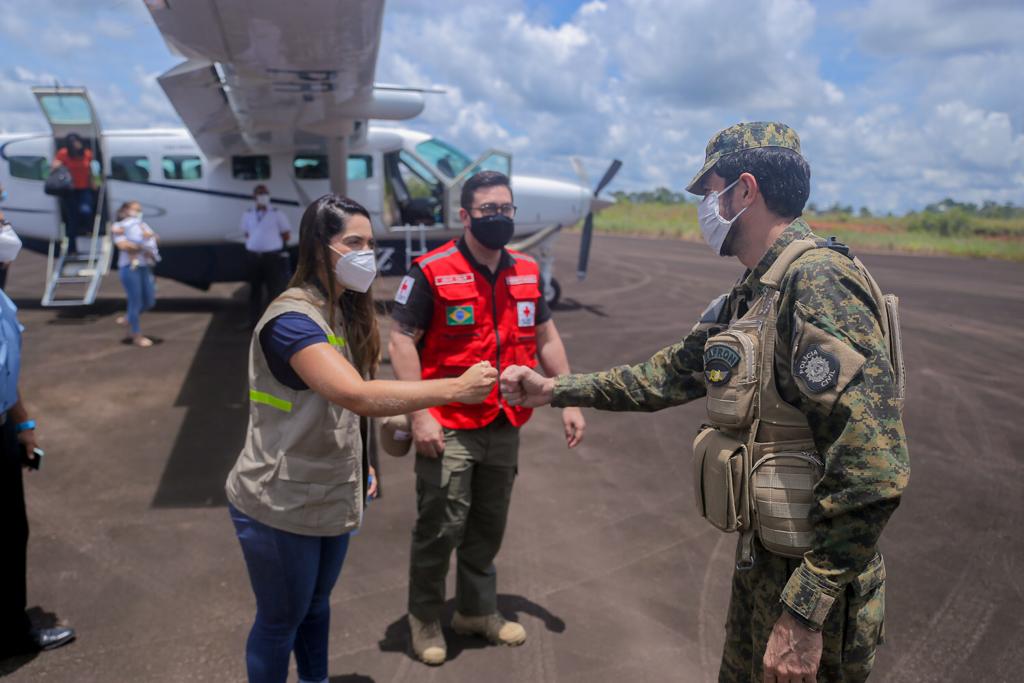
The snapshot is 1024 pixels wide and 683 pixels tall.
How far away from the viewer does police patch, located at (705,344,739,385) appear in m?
1.70

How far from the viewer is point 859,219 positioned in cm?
5312

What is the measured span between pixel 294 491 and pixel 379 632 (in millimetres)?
1383

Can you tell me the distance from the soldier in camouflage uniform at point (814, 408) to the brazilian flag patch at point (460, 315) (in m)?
1.19

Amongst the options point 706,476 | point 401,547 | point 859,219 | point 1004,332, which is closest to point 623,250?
point 1004,332

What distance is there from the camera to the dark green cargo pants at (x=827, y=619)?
1.64m

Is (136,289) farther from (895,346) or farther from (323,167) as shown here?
(895,346)

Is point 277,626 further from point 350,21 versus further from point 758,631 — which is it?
point 350,21

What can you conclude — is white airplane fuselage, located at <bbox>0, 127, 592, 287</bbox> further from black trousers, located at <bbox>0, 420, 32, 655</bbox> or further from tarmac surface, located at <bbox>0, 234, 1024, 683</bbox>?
black trousers, located at <bbox>0, 420, 32, 655</bbox>

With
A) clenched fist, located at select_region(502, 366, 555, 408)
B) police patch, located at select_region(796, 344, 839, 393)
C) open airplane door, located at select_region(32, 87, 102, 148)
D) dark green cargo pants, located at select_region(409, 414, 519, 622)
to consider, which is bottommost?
dark green cargo pants, located at select_region(409, 414, 519, 622)

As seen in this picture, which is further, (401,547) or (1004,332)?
(1004,332)

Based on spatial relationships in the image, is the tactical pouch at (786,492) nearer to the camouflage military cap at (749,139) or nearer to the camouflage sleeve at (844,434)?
the camouflage sleeve at (844,434)

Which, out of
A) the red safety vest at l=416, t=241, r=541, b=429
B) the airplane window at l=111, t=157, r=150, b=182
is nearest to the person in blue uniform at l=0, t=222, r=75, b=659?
the red safety vest at l=416, t=241, r=541, b=429

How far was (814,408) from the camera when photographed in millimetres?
1544

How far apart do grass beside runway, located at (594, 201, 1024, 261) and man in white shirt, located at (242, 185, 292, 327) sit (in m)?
13.6
